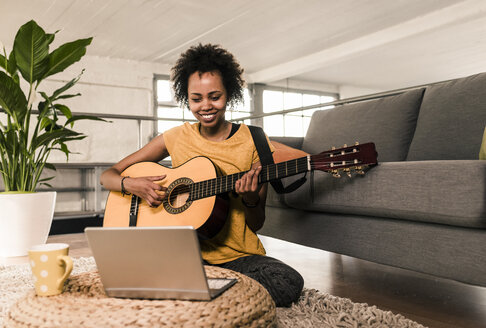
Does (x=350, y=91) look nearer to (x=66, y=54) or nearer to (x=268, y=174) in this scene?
(x=66, y=54)

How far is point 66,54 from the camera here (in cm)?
220

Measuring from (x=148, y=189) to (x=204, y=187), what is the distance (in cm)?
21

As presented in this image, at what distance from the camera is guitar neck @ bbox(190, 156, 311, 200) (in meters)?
1.24

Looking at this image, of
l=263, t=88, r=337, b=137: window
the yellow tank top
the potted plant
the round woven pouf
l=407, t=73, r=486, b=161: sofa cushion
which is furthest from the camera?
l=263, t=88, r=337, b=137: window

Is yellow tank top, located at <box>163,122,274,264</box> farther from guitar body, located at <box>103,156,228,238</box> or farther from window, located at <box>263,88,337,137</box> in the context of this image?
window, located at <box>263,88,337,137</box>

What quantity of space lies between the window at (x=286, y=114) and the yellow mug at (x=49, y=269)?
7.04m

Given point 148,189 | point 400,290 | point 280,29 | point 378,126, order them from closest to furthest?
point 148,189, point 400,290, point 378,126, point 280,29

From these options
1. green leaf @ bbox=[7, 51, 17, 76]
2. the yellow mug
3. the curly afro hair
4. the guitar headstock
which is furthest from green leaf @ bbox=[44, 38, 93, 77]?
the yellow mug

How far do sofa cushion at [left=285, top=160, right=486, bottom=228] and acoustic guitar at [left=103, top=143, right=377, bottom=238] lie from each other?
0.32 feet

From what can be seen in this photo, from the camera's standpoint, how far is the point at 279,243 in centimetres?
260

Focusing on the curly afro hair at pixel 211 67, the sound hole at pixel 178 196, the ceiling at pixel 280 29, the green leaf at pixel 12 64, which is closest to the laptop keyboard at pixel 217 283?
the sound hole at pixel 178 196

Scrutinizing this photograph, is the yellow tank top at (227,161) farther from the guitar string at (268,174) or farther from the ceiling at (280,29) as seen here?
the ceiling at (280,29)

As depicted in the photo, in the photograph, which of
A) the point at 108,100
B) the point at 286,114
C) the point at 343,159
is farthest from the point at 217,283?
the point at 286,114

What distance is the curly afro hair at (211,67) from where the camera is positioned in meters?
1.41
